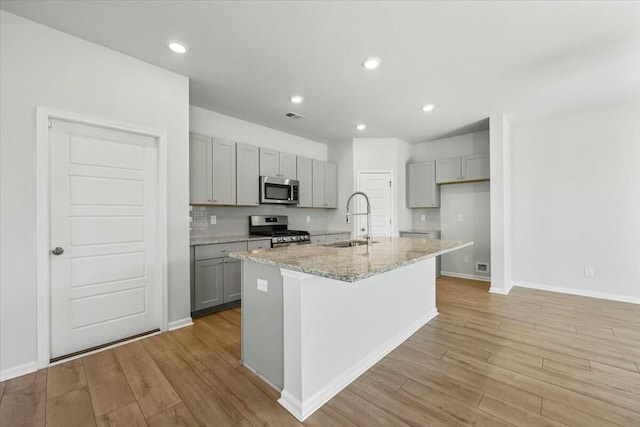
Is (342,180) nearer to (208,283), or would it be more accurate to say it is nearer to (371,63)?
(371,63)

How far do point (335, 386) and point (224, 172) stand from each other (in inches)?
116

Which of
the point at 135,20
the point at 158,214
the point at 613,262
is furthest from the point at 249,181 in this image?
the point at 613,262

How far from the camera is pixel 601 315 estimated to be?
3164mm

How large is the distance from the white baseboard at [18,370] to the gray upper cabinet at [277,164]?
3072 millimetres

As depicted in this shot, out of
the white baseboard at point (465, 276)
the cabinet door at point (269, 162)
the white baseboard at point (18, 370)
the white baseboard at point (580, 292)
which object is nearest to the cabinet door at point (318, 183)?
the cabinet door at point (269, 162)

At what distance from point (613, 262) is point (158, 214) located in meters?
5.82

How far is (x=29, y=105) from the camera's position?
6.86ft

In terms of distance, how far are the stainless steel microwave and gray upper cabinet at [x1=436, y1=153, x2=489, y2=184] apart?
272cm

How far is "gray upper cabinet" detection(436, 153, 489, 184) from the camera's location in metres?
4.61

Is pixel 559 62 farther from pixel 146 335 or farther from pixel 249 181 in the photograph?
pixel 146 335

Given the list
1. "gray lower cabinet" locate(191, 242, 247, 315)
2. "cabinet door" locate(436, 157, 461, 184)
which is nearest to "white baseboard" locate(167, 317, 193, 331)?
"gray lower cabinet" locate(191, 242, 247, 315)

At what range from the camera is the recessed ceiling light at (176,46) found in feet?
7.70

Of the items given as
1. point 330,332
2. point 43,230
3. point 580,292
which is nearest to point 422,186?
point 580,292

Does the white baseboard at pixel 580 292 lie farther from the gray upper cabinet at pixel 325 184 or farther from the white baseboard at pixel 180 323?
the white baseboard at pixel 180 323
